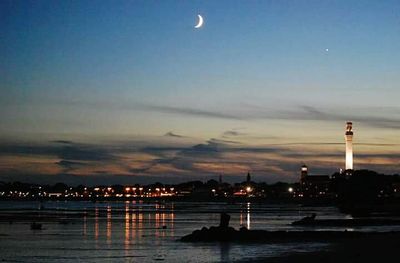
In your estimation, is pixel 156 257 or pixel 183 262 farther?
pixel 156 257

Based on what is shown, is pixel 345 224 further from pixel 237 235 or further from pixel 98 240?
pixel 98 240

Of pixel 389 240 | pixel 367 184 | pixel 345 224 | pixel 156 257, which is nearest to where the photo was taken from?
pixel 156 257

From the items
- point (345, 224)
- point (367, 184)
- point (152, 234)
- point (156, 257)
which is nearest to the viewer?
point (156, 257)

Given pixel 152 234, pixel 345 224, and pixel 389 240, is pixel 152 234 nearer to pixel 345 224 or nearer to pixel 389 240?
pixel 389 240

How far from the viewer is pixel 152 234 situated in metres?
57.5

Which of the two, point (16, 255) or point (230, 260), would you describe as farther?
point (16, 255)

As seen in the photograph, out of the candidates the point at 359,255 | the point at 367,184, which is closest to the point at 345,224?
the point at 359,255

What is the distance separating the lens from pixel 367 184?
190125 mm

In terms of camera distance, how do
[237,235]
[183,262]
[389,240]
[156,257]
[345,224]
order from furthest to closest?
[345,224]
[237,235]
[389,240]
[156,257]
[183,262]

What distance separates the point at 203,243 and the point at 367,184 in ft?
495

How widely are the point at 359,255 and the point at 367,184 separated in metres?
159

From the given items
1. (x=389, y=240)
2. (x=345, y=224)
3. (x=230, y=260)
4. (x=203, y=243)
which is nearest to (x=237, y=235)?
(x=203, y=243)

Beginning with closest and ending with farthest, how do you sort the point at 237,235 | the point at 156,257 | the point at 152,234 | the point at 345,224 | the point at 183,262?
1. the point at 183,262
2. the point at 156,257
3. the point at 237,235
4. the point at 152,234
5. the point at 345,224

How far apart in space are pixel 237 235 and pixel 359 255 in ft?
48.9
